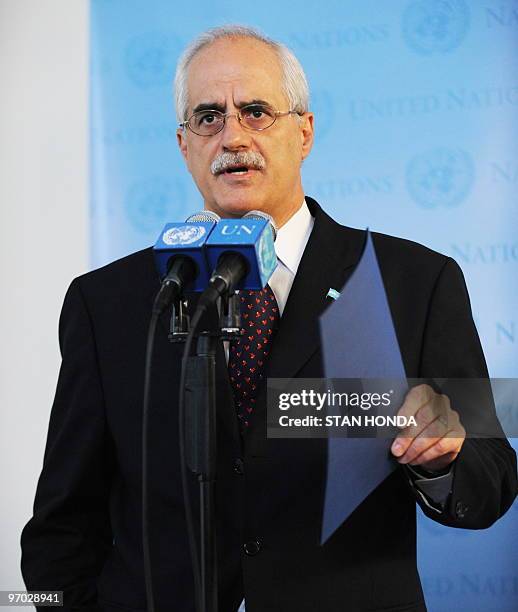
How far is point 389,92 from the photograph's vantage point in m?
2.65

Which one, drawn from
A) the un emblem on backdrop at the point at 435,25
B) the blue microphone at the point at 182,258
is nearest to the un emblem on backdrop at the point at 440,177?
the un emblem on backdrop at the point at 435,25

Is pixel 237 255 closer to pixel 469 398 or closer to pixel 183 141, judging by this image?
pixel 469 398

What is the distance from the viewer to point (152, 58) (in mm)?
2824

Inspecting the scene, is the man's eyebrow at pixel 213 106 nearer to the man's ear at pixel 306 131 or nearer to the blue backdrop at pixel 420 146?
the man's ear at pixel 306 131

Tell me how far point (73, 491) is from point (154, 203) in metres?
1.35

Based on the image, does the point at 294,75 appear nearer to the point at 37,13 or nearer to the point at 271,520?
the point at 271,520

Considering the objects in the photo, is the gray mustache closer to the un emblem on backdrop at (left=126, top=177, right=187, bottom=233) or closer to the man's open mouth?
the man's open mouth

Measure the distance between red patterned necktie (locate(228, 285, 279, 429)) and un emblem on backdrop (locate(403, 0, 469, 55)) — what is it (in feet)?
4.42

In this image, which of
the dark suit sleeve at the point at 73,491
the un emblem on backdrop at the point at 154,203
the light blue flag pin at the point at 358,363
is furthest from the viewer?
the un emblem on backdrop at the point at 154,203

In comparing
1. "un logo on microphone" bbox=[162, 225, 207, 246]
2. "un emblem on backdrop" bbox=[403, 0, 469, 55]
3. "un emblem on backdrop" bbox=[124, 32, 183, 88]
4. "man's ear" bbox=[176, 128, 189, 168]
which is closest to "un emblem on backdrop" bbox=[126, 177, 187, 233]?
"un emblem on backdrop" bbox=[124, 32, 183, 88]

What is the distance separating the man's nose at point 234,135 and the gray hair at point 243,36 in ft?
0.46

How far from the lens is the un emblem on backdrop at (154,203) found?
279 cm

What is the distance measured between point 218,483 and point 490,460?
0.52m

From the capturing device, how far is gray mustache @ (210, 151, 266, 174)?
1.76 m
